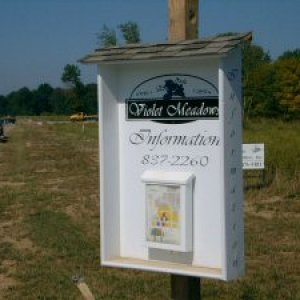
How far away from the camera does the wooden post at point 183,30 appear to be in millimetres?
3631

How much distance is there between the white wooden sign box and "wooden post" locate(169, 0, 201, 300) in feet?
0.72

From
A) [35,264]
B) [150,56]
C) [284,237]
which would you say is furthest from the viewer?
[284,237]

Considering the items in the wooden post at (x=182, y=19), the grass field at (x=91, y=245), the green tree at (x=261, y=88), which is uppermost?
the green tree at (x=261, y=88)

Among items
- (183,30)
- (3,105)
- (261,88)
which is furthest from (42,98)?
(183,30)

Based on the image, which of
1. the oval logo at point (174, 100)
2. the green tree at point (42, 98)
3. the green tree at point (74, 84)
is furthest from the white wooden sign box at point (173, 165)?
the green tree at point (42, 98)

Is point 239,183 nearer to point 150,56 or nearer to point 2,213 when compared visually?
point 150,56

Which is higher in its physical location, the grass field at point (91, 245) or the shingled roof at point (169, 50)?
the shingled roof at point (169, 50)

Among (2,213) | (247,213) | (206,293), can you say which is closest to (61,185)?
(2,213)

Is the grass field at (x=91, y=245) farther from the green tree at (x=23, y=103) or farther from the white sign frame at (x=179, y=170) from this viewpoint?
the green tree at (x=23, y=103)

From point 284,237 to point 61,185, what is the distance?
306 inches

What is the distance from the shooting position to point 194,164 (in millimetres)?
3420

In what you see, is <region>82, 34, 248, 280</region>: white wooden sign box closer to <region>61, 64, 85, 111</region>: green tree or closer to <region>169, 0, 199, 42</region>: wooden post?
<region>169, 0, 199, 42</region>: wooden post

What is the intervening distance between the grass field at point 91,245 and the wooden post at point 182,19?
2.87 meters

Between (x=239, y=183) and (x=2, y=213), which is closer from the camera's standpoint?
(x=239, y=183)
